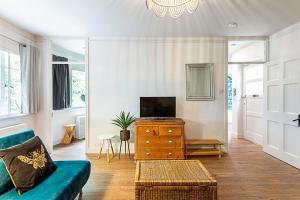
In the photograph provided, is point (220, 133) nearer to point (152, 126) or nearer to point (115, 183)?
point (152, 126)

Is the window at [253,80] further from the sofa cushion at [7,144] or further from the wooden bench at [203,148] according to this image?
the sofa cushion at [7,144]

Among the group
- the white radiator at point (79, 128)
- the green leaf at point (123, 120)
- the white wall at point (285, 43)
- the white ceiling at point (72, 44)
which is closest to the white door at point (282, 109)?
the white wall at point (285, 43)

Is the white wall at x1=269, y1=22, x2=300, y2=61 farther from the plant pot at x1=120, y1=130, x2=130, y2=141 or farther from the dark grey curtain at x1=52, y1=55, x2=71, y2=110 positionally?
the dark grey curtain at x1=52, y1=55, x2=71, y2=110

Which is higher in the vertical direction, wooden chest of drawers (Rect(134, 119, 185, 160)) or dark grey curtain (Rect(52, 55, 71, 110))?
dark grey curtain (Rect(52, 55, 71, 110))

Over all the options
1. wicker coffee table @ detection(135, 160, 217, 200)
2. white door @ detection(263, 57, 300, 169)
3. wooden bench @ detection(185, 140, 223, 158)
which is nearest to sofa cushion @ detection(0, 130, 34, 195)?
wicker coffee table @ detection(135, 160, 217, 200)

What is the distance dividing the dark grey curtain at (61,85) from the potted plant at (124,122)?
6.37 feet

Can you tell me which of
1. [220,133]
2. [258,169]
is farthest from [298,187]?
[220,133]

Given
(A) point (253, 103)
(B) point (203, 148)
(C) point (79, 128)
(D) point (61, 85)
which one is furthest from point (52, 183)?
(A) point (253, 103)

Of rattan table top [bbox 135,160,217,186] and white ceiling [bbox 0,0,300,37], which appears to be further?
white ceiling [bbox 0,0,300,37]

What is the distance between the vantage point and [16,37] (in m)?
4.00

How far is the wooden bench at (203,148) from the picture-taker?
4.44 meters

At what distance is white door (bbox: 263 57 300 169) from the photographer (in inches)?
152

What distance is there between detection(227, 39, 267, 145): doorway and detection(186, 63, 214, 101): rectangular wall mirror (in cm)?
76

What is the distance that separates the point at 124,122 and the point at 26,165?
2.47 m
